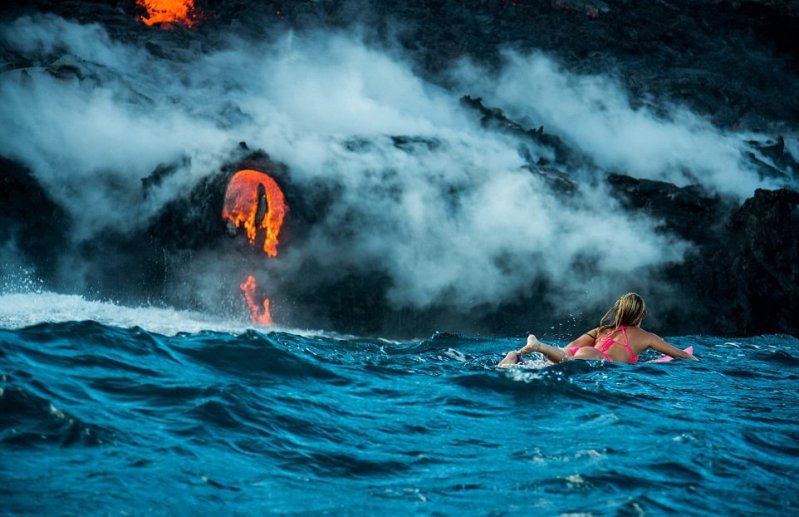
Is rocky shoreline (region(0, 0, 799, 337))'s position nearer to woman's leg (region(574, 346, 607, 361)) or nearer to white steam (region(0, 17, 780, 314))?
white steam (region(0, 17, 780, 314))

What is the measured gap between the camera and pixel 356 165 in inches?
886

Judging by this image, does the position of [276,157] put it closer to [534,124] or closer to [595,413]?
[534,124]

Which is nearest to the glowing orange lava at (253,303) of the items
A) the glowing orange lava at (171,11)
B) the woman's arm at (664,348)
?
the glowing orange lava at (171,11)

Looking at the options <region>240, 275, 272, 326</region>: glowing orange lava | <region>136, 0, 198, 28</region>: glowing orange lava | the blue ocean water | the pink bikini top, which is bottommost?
<region>240, 275, 272, 326</region>: glowing orange lava

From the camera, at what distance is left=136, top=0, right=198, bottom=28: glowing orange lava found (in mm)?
27484

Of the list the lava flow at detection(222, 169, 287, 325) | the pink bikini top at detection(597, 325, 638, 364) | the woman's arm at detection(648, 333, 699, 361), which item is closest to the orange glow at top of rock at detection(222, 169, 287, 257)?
the lava flow at detection(222, 169, 287, 325)

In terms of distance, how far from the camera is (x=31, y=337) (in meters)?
9.87

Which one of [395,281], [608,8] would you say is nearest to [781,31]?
[608,8]

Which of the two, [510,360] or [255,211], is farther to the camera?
[255,211]

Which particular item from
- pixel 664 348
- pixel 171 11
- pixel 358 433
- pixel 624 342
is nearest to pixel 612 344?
pixel 624 342

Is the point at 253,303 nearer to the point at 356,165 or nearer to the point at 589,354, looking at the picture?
the point at 356,165

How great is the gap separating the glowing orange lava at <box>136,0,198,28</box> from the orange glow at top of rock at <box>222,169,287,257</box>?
8.53 m

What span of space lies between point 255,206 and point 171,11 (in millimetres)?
9583

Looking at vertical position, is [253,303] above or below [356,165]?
below
